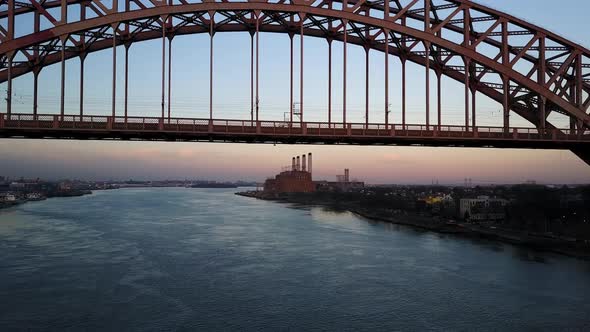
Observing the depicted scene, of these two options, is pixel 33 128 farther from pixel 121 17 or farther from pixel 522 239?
pixel 522 239

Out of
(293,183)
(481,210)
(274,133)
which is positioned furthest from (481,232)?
(293,183)

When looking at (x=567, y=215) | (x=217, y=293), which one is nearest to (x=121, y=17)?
(x=217, y=293)

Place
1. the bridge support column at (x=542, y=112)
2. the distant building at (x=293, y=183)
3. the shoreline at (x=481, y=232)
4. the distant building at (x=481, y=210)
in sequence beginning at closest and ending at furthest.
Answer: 1. the bridge support column at (x=542, y=112)
2. the shoreline at (x=481, y=232)
3. the distant building at (x=481, y=210)
4. the distant building at (x=293, y=183)

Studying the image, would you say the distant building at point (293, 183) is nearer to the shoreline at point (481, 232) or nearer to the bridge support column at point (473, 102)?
the shoreline at point (481, 232)

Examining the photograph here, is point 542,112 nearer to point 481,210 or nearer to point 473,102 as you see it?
point 473,102

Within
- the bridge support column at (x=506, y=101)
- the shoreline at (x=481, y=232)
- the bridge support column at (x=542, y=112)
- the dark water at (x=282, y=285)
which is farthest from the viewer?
the shoreline at (x=481, y=232)

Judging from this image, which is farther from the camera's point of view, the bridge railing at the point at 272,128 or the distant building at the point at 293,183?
the distant building at the point at 293,183

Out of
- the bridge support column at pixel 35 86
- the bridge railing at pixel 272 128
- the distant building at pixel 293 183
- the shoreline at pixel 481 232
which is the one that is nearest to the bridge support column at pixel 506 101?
the bridge railing at pixel 272 128

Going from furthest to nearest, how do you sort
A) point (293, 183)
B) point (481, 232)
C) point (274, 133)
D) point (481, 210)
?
point (293, 183)
point (481, 210)
point (481, 232)
point (274, 133)
